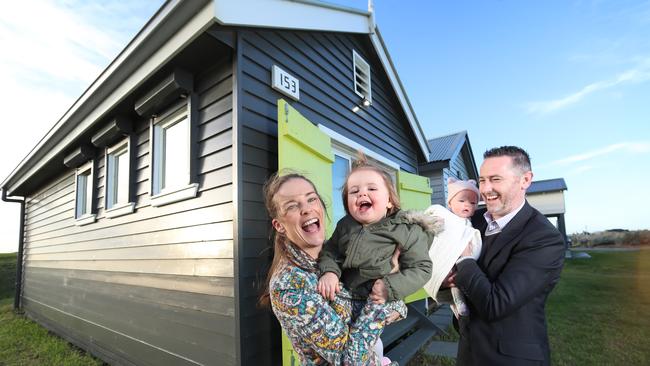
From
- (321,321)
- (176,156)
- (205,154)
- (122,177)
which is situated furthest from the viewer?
(122,177)

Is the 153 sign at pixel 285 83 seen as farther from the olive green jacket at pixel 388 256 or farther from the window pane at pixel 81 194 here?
the window pane at pixel 81 194

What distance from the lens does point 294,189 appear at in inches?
55.3

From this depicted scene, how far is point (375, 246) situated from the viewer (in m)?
1.31

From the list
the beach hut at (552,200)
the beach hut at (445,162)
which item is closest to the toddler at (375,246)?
the beach hut at (445,162)

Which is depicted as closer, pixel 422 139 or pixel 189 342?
pixel 189 342

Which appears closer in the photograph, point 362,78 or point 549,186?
point 362,78

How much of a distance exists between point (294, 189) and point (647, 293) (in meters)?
10.1

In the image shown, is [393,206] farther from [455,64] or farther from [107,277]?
[455,64]

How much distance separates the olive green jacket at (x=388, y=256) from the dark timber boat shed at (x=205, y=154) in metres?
1.43

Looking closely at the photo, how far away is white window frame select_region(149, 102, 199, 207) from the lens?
10.4ft

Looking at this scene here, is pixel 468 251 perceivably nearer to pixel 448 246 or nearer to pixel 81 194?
pixel 448 246

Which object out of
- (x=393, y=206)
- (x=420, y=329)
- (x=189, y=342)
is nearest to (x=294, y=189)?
(x=393, y=206)

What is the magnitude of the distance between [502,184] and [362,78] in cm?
425

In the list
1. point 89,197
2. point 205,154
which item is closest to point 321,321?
point 205,154
